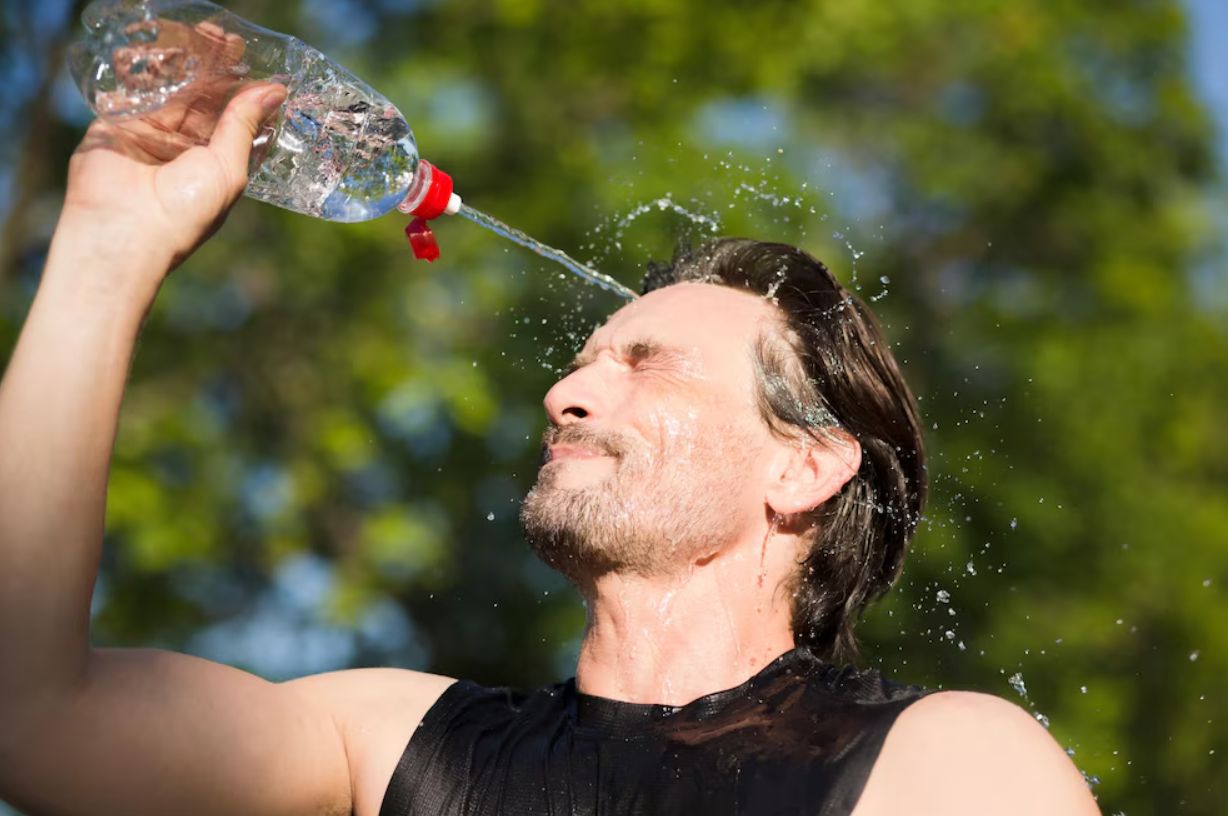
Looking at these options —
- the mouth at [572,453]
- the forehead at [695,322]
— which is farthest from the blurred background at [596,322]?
the mouth at [572,453]

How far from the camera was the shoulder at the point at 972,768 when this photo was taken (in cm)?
225

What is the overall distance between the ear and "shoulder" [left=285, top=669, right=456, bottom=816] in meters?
0.76

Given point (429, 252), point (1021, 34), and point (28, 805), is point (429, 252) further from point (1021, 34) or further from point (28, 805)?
point (1021, 34)

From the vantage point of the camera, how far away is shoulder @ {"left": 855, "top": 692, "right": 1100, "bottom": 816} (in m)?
2.25

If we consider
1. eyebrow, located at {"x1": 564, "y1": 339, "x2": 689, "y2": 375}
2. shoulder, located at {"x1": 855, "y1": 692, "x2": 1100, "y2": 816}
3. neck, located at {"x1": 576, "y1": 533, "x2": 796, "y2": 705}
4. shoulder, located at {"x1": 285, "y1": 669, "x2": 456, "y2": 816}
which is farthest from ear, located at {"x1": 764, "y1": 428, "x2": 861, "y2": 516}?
shoulder, located at {"x1": 285, "y1": 669, "x2": 456, "y2": 816}

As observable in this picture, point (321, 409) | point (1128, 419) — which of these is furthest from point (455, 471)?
point (1128, 419)

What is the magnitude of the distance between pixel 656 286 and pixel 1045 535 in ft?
A: 16.4

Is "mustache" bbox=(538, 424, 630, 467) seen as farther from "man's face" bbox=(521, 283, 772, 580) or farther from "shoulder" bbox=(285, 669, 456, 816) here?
"shoulder" bbox=(285, 669, 456, 816)

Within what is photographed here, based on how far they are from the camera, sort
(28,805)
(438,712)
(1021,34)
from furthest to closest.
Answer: (1021,34)
(438,712)
(28,805)

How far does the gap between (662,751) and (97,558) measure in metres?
1.00

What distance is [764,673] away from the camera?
274 centimetres

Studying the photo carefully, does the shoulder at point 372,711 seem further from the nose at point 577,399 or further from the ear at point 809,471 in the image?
the ear at point 809,471

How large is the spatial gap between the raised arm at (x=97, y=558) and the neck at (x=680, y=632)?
51 centimetres

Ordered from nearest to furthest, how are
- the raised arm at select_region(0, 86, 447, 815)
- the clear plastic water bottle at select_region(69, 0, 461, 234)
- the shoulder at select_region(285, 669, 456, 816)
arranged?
the raised arm at select_region(0, 86, 447, 815), the clear plastic water bottle at select_region(69, 0, 461, 234), the shoulder at select_region(285, 669, 456, 816)
